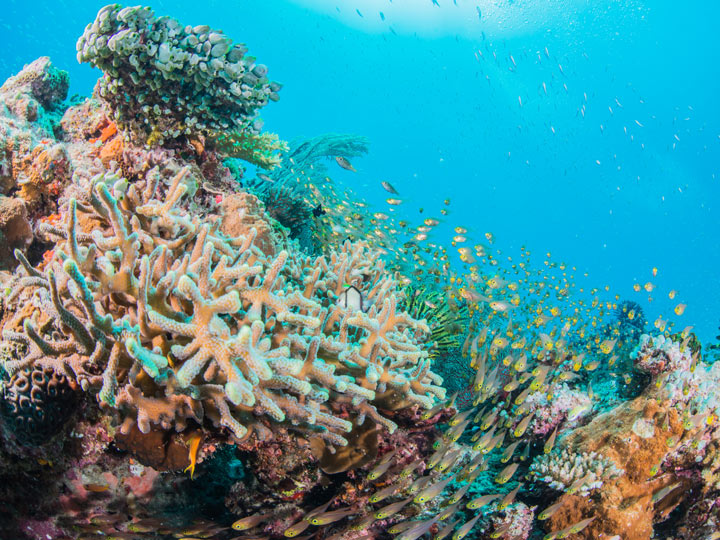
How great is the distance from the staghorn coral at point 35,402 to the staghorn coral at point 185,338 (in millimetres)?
97

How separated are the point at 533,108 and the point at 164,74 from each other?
385ft

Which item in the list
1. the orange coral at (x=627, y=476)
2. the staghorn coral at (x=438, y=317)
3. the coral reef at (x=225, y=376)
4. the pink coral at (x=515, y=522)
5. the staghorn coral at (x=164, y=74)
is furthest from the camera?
the staghorn coral at (x=438, y=317)

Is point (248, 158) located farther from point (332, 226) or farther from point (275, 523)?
point (275, 523)

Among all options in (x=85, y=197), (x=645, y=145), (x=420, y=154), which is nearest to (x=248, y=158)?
(x=85, y=197)

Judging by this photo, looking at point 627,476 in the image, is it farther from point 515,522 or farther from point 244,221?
point 244,221

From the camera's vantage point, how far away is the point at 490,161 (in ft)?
384

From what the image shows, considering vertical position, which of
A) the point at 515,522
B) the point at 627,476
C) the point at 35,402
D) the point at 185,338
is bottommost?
the point at 515,522

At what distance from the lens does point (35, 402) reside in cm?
242

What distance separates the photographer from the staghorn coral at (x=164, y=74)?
447cm

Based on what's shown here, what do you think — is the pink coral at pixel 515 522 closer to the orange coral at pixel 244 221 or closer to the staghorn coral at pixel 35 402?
the orange coral at pixel 244 221

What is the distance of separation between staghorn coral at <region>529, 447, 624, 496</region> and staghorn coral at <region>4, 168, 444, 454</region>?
99.4 inches

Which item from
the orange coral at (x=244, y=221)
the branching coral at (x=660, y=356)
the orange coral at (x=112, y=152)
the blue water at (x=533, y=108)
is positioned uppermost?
the blue water at (x=533, y=108)

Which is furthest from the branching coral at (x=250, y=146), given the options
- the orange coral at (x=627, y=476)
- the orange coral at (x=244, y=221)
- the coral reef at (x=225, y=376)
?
the orange coral at (x=627, y=476)

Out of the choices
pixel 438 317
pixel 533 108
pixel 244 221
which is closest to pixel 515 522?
pixel 438 317
